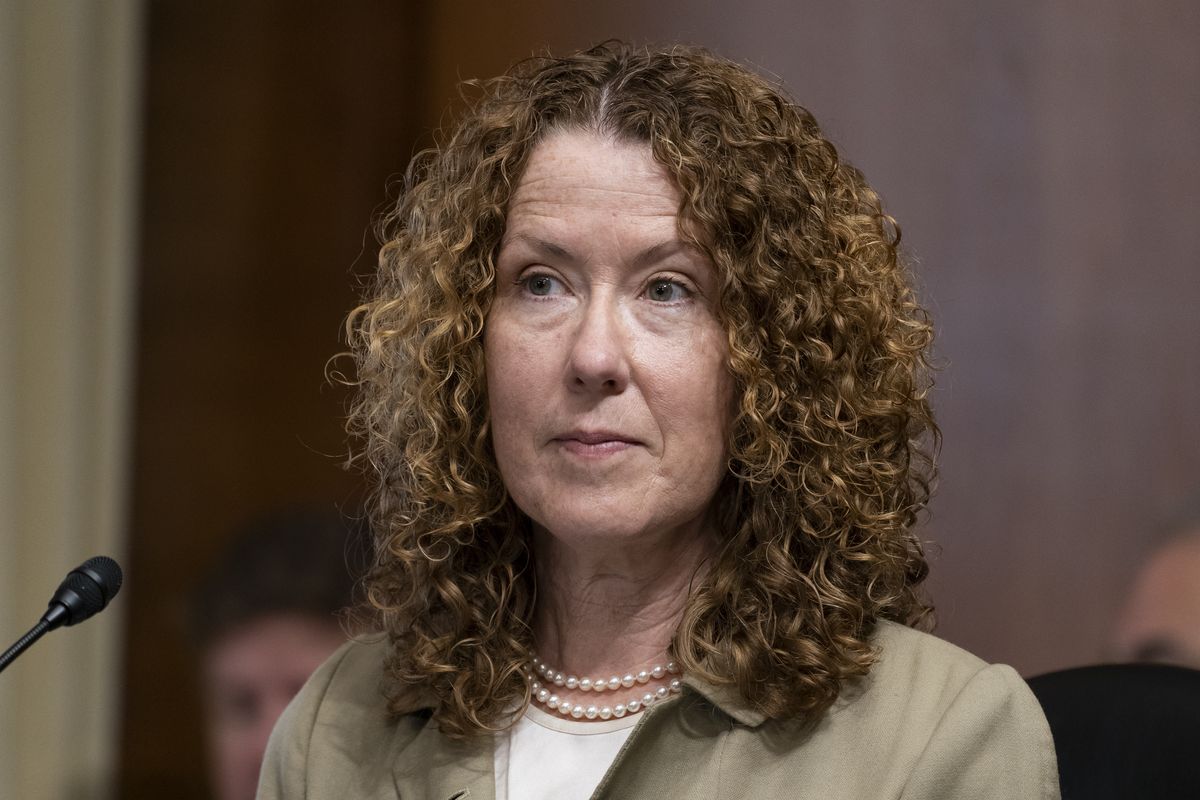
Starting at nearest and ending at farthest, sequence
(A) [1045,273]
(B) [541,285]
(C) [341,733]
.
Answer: (B) [541,285] → (C) [341,733] → (A) [1045,273]

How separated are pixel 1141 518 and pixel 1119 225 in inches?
21.2

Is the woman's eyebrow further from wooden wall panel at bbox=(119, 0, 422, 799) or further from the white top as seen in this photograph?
wooden wall panel at bbox=(119, 0, 422, 799)

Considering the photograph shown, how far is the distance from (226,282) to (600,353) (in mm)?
2400

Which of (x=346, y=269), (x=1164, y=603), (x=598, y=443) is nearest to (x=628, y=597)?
(x=598, y=443)

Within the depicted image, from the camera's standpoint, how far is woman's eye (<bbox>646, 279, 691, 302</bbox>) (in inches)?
63.4

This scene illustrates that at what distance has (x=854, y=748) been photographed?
157cm

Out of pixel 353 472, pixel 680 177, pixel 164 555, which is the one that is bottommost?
pixel 164 555

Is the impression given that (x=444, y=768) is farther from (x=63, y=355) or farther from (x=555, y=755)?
(x=63, y=355)

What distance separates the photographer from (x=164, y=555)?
12.2 feet

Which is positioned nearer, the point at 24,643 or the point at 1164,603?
the point at 24,643

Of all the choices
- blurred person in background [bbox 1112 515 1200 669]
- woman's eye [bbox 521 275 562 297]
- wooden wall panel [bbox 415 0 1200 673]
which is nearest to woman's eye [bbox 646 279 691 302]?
woman's eye [bbox 521 275 562 297]

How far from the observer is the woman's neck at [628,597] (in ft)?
5.55

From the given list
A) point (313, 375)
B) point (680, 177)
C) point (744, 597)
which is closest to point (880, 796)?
point (744, 597)

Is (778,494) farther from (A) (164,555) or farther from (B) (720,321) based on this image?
(A) (164,555)
